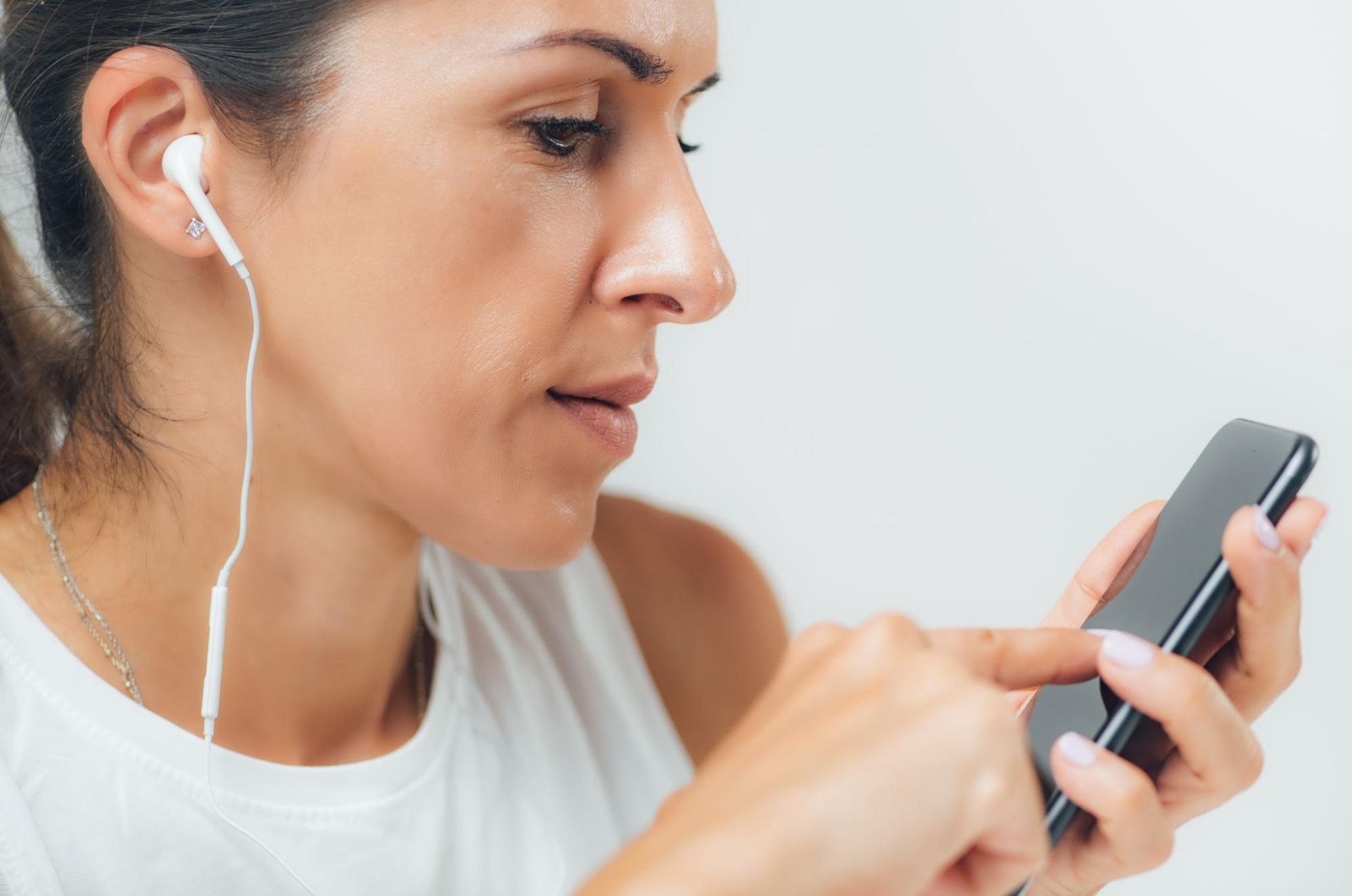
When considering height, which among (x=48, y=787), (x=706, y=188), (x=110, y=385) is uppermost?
(x=706, y=188)

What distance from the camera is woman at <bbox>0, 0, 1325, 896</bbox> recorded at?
776 mm

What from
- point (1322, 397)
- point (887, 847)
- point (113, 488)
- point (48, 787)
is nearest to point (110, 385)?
point (113, 488)

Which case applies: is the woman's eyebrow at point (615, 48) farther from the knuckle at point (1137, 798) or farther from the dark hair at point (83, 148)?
the knuckle at point (1137, 798)

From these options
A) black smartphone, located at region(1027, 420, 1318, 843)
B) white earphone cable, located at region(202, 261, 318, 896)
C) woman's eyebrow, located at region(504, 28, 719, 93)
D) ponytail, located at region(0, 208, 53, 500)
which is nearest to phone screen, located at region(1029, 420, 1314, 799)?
black smartphone, located at region(1027, 420, 1318, 843)

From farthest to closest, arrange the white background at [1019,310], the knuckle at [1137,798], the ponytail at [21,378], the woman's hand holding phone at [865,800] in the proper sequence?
the white background at [1019,310]
the ponytail at [21,378]
the knuckle at [1137,798]
the woman's hand holding phone at [865,800]

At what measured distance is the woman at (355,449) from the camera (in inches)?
30.6

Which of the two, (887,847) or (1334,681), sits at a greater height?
(887,847)

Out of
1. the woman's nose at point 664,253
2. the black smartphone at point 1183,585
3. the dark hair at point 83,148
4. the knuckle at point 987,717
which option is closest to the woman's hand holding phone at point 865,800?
the knuckle at point 987,717

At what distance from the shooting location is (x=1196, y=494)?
2.70 feet

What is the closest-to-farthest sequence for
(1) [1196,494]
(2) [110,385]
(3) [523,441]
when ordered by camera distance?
(1) [1196,494], (3) [523,441], (2) [110,385]

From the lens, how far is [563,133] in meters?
0.91

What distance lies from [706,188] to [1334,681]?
967 millimetres

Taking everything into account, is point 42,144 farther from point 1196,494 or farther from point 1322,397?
point 1322,397

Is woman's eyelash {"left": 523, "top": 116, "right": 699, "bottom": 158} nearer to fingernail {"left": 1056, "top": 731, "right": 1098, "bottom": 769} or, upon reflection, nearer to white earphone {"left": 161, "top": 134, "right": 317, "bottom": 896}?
white earphone {"left": 161, "top": 134, "right": 317, "bottom": 896}
